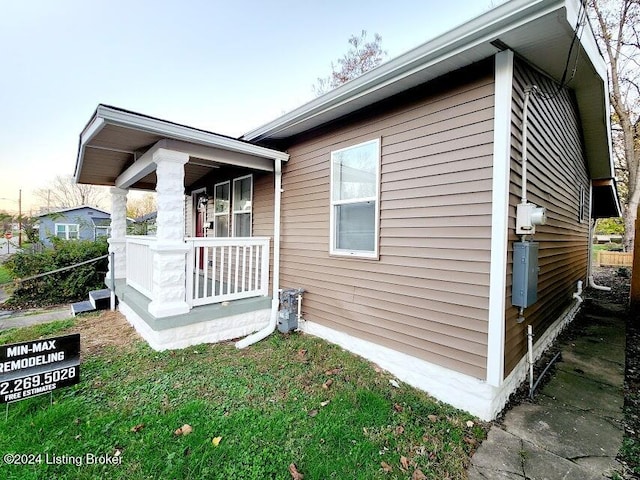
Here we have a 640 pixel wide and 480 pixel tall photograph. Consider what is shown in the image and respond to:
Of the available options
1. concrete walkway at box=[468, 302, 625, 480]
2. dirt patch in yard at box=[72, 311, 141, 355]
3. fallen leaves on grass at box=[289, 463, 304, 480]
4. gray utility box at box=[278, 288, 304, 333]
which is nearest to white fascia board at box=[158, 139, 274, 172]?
gray utility box at box=[278, 288, 304, 333]

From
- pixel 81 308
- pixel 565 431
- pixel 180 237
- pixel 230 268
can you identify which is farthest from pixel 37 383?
pixel 565 431

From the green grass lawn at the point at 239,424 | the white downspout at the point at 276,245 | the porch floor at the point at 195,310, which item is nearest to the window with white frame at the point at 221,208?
the white downspout at the point at 276,245

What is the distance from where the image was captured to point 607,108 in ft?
15.8

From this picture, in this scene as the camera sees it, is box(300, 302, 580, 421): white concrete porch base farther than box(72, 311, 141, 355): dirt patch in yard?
No

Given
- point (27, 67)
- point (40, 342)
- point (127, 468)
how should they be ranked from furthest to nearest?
point (27, 67) < point (40, 342) < point (127, 468)

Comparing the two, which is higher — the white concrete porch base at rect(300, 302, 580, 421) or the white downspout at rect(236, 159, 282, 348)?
the white downspout at rect(236, 159, 282, 348)

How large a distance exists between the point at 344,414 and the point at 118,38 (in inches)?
399

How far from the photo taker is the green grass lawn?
1924 millimetres

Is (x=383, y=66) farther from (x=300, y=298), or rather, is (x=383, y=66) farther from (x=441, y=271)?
(x=300, y=298)

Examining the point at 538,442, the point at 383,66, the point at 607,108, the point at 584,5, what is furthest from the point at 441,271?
the point at 607,108

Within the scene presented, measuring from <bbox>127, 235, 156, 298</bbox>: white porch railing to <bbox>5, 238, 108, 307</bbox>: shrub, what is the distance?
2752 millimetres

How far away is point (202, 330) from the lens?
3.96m

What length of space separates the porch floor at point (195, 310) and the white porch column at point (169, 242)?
89 millimetres

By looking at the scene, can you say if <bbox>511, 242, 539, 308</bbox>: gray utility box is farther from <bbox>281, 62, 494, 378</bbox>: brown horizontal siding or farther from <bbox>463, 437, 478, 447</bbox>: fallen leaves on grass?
<bbox>463, 437, 478, 447</bbox>: fallen leaves on grass
